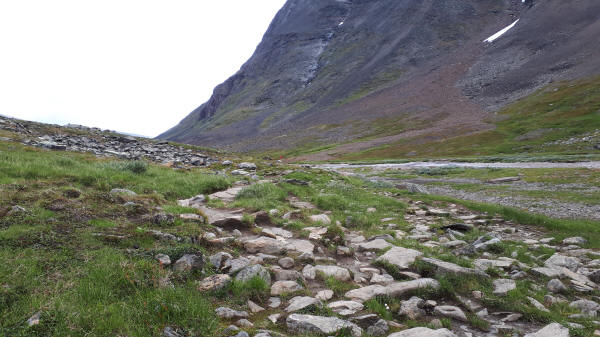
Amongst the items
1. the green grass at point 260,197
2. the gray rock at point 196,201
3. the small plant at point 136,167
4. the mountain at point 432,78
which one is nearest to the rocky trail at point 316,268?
the green grass at point 260,197

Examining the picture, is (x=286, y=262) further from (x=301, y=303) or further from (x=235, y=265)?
(x=301, y=303)

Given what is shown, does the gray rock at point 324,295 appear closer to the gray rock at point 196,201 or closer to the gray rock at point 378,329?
the gray rock at point 378,329

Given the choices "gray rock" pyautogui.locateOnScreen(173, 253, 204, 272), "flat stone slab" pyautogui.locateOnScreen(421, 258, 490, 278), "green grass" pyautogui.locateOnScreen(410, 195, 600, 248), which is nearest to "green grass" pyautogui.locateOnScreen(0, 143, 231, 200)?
"gray rock" pyautogui.locateOnScreen(173, 253, 204, 272)

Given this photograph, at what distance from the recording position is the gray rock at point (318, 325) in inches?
176

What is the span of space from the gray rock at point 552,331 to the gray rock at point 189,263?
599 centimetres

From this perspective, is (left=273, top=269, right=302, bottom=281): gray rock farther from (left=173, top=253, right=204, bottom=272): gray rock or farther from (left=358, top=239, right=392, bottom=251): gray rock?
(left=358, top=239, right=392, bottom=251): gray rock

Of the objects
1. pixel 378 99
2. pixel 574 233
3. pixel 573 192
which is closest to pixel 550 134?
pixel 573 192

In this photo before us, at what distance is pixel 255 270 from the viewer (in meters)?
5.95

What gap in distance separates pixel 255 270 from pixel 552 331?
5405 millimetres

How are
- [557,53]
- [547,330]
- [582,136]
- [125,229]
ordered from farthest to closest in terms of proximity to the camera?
1. [557,53]
2. [582,136]
3. [125,229]
4. [547,330]

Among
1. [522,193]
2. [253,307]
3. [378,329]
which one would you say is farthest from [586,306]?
[522,193]

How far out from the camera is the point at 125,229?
6801mm

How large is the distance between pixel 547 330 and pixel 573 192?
2271 cm

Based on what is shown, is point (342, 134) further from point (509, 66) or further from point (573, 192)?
point (573, 192)
